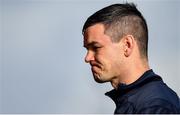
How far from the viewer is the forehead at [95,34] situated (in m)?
3.47

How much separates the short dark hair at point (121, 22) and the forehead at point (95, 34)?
0.12ft

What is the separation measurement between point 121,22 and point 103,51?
1.16ft

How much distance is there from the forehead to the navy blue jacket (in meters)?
0.46

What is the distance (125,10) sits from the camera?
3.68 meters

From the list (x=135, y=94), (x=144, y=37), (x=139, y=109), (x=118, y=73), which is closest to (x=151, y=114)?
(x=139, y=109)

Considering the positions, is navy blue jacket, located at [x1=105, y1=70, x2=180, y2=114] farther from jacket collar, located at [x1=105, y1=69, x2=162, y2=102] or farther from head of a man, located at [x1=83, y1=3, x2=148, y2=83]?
head of a man, located at [x1=83, y1=3, x2=148, y2=83]

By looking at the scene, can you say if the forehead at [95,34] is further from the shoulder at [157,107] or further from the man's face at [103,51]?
the shoulder at [157,107]

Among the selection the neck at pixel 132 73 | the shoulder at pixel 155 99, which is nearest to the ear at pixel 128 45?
the neck at pixel 132 73

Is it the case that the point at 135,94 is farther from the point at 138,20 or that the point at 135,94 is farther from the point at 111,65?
the point at 138,20

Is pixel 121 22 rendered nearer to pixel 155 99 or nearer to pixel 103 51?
pixel 103 51

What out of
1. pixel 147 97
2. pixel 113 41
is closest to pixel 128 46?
pixel 113 41

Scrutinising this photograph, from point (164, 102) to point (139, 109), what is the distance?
0.66 ft

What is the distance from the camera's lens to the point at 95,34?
3479 mm

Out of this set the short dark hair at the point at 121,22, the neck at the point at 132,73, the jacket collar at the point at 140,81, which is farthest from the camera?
the short dark hair at the point at 121,22
